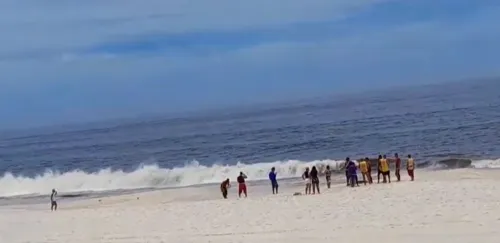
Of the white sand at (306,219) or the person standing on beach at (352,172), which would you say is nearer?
the white sand at (306,219)

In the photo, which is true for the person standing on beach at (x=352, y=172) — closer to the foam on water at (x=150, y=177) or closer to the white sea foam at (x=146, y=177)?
the foam on water at (x=150, y=177)

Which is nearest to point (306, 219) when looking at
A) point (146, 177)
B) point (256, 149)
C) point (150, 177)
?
point (150, 177)

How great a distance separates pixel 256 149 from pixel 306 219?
126ft

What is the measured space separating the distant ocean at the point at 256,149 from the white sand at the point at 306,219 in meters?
14.4

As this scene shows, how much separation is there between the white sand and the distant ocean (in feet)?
47.3

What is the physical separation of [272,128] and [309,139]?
16.3 m

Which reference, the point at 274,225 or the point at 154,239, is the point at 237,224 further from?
the point at 154,239

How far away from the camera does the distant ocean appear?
4688 cm

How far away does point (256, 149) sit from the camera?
199ft

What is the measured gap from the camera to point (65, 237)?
22.7 m

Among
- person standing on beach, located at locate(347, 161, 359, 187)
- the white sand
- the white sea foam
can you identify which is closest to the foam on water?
the white sea foam

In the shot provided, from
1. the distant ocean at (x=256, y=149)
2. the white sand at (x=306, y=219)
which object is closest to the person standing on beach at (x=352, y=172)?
the white sand at (x=306, y=219)

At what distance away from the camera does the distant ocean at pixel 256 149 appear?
46.9 metres

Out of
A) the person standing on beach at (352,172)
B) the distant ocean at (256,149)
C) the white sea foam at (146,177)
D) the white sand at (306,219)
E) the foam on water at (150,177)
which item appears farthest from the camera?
the distant ocean at (256,149)
